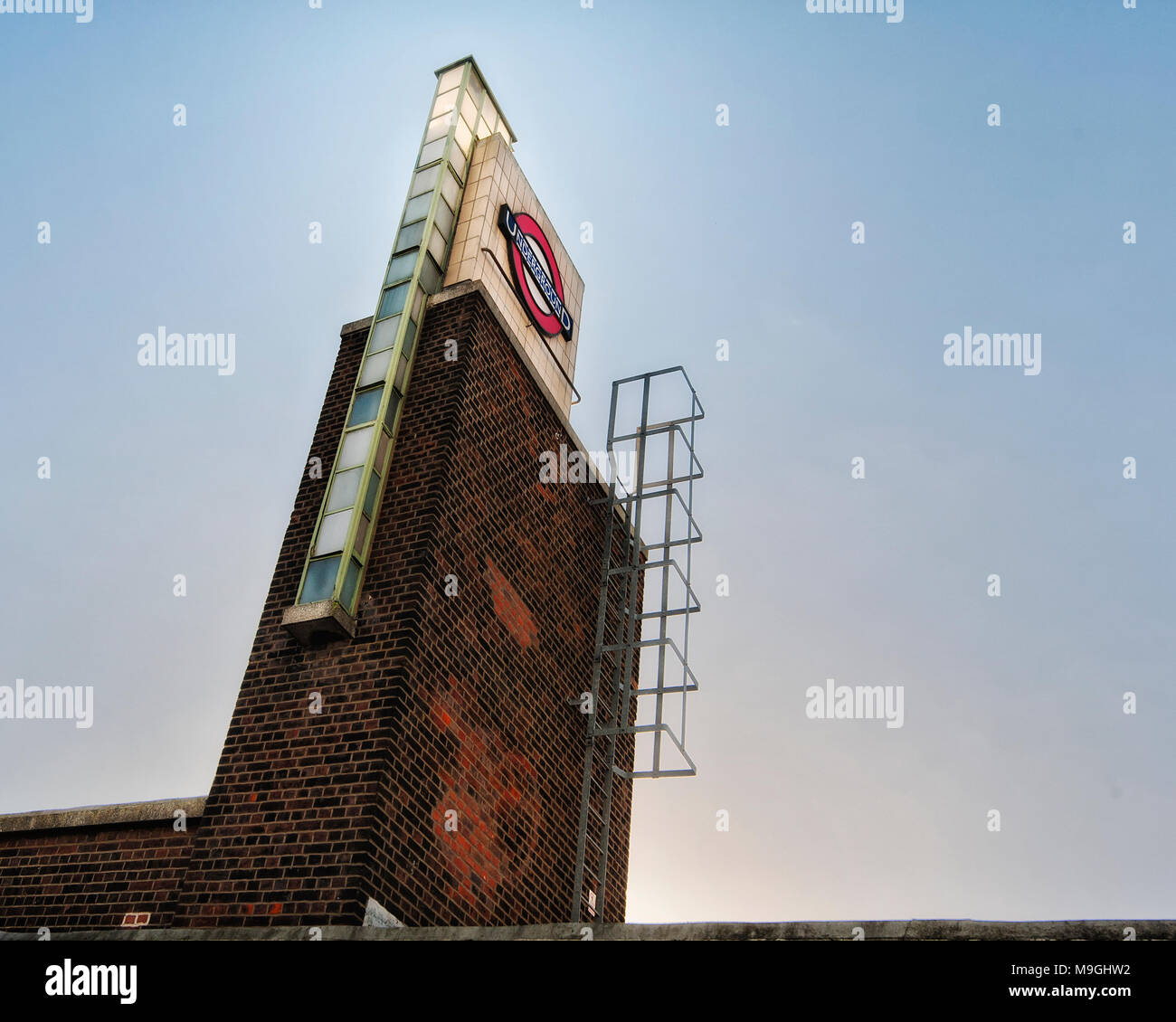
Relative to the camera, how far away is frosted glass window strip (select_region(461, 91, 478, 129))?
1667 centimetres

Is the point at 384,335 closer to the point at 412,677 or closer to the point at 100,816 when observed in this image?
the point at 412,677

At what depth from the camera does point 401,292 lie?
1420 centimetres

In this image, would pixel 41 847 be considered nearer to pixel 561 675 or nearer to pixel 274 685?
pixel 274 685

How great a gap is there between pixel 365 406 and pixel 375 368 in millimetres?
566

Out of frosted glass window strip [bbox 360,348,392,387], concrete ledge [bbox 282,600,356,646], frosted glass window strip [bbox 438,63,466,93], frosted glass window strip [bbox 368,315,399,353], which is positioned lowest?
concrete ledge [bbox 282,600,356,646]

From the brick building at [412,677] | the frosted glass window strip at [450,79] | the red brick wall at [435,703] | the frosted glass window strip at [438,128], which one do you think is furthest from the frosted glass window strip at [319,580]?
the frosted glass window strip at [450,79]

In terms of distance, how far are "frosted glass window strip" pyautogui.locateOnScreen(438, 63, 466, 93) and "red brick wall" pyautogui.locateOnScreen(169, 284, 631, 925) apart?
15.4ft

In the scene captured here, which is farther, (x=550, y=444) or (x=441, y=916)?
(x=550, y=444)

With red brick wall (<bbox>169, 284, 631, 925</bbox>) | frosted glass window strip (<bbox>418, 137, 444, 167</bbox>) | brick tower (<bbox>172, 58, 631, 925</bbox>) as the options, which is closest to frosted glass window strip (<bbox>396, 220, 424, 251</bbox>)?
brick tower (<bbox>172, 58, 631, 925</bbox>)

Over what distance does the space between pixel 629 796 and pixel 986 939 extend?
9.49 metres

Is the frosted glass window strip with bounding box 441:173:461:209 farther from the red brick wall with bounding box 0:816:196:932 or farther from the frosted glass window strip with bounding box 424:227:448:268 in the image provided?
the red brick wall with bounding box 0:816:196:932

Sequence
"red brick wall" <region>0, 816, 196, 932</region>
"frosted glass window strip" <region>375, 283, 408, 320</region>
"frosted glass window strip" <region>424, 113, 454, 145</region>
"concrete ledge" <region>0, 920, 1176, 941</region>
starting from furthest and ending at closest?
"frosted glass window strip" <region>424, 113, 454, 145</region>
"frosted glass window strip" <region>375, 283, 408, 320</region>
"red brick wall" <region>0, 816, 196, 932</region>
"concrete ledge" <region>0, 920, 1176, 941</region>

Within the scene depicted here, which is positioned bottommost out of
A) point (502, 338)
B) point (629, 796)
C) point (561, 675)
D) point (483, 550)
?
point (629, 796)
